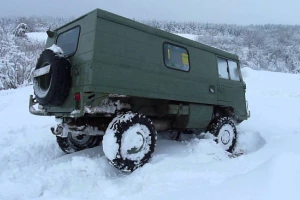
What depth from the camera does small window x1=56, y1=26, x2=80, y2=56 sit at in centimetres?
443

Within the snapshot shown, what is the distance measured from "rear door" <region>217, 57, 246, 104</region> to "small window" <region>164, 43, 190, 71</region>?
4.51 feet

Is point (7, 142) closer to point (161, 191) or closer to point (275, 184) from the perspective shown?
point (161, 191)

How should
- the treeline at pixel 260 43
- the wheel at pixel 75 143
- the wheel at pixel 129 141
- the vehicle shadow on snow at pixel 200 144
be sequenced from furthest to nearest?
the treeline at pixel 260 43 → the wheel at pixel 75 143 → the vehicle shadow on snow at pixel 200 144 → the wheel at pixel 129 141

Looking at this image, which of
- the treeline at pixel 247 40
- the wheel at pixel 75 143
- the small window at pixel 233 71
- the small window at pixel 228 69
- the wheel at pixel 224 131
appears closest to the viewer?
the wheel at pixel 75 143

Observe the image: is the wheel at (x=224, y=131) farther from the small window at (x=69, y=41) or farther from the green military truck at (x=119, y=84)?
the small window at (x=69, y=41)

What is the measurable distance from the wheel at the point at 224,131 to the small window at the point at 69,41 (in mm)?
3689

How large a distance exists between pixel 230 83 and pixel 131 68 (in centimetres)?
361

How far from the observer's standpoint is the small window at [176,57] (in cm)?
514

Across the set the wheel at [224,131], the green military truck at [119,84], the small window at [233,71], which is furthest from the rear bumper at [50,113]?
the small window at [233,71]

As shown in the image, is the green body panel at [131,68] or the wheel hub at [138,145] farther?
the wheel hub at [138,145]

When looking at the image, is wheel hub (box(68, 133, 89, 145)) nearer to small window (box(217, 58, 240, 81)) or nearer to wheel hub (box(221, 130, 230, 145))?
wheel hub (box(221, 130, 230, 145))

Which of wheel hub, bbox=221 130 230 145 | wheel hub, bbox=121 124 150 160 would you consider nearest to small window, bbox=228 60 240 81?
wheel hub, bbox=221 130 230 145

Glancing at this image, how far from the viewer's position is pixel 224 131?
655cm

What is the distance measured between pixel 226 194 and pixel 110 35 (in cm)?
276
